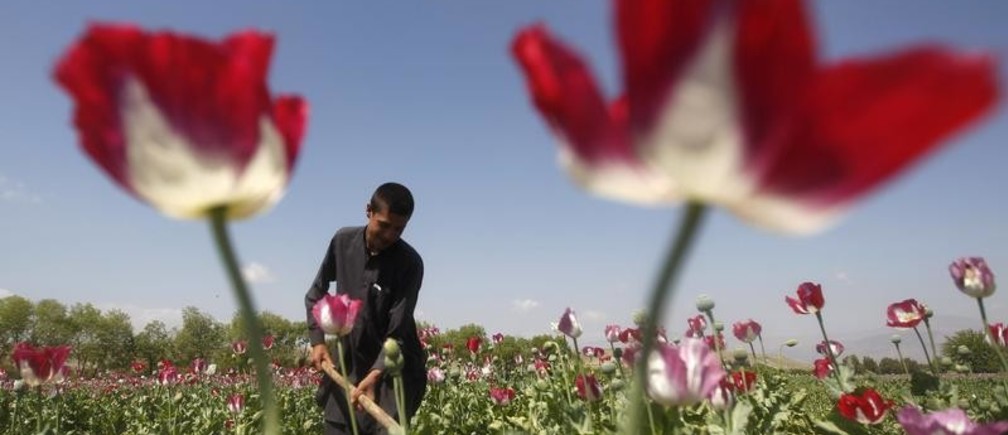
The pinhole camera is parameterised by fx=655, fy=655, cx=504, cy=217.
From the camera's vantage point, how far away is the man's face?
4.46 metres

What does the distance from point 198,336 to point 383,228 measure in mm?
80602

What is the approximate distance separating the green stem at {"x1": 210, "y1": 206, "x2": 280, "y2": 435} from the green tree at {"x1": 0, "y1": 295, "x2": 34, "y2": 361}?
276ft

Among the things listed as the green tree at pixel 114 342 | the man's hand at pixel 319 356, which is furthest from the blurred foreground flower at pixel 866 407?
the green tree at pixel 114 342

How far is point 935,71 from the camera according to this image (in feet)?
1.36

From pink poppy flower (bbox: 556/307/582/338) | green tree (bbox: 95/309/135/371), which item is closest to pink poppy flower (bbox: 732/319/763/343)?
pink poppy flower (bbox: 556/307/582/338)

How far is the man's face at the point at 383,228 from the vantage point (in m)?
4.46

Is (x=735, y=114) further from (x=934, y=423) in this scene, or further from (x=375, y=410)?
(x=375, y=410)

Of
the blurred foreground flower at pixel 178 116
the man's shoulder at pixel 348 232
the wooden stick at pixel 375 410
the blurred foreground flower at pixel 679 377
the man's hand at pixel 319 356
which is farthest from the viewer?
the man's shoulder at pixel 348 232

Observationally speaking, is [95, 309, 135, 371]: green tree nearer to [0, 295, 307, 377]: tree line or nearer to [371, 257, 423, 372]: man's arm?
[0, 295, 307, 377]: tree line

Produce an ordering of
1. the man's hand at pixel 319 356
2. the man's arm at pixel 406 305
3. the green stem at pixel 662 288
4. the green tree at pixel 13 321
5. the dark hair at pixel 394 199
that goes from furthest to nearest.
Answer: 1. the green tree at pixel 13 321
2. the man's arm at pixel 406 305
3. the dark hair at pixel 394 199
4. the man's hand at pixel 319 356
5. the green stem at pixel 662 288

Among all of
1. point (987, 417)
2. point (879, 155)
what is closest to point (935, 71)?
point (879, 155)

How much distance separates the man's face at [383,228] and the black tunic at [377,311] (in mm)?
170

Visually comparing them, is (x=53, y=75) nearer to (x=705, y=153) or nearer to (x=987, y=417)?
(x=705, y=153)

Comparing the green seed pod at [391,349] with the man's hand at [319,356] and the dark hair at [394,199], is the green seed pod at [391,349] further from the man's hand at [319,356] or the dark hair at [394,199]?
the dark hair at [394,199]
